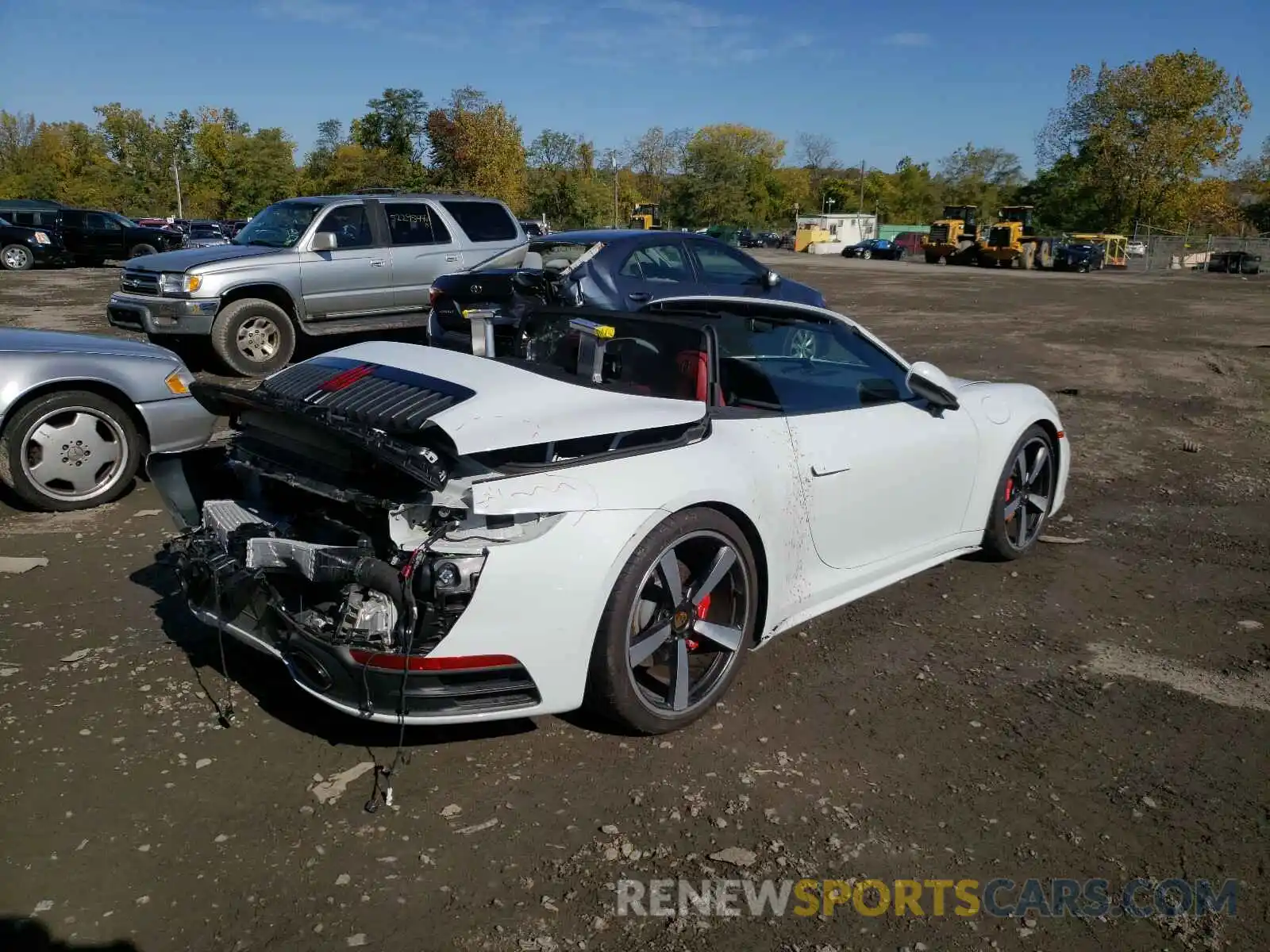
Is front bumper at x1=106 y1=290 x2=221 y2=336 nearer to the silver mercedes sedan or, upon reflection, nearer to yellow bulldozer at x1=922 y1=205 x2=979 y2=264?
the silver mercedes sedan

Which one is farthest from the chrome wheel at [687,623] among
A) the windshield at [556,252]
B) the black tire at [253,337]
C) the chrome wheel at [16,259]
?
the chrome wheel at [16,259]

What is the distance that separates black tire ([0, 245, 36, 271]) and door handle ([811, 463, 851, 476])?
30.5 m

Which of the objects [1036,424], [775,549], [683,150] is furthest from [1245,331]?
[683,150]

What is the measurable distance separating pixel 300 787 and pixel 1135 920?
8.03 feet

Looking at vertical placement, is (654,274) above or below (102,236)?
below

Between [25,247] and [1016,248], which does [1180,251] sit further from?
[25,247]

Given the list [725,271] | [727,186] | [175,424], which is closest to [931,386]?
[175,424]

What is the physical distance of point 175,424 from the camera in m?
5.97

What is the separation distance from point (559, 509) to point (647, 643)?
620 millimetres

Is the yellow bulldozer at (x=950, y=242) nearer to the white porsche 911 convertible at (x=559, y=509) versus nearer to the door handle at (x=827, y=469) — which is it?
the white porsche 911 convertible at (x=559, y=509)

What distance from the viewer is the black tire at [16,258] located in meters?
27.5

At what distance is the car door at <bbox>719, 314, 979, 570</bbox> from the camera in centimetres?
390

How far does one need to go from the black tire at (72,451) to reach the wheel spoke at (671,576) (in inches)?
163

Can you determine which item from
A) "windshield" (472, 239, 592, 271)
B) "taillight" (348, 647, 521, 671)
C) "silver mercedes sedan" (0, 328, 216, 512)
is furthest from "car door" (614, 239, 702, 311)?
"taillight" (348, 647, 521, 671)
